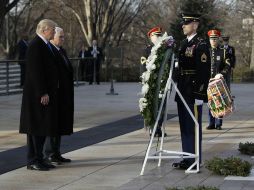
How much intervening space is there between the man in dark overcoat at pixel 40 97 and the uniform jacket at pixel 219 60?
4.77 m

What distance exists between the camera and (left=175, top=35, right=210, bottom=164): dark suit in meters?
8.56

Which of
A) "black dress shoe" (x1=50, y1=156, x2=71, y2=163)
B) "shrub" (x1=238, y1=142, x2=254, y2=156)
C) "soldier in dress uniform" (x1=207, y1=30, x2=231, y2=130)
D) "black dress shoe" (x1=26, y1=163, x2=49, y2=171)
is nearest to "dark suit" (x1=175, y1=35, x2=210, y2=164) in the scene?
"shrub" (x1=238, y1=142, x2=254, y2=156)

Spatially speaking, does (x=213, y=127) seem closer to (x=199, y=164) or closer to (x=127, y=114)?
(x=127, y=114)

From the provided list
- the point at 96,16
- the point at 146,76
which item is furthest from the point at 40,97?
the point at 96,16

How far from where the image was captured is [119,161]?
9.60 metres

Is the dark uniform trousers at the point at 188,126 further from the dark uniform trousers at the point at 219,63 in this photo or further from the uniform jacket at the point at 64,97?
the dark uniform trousers at the point at 219,63

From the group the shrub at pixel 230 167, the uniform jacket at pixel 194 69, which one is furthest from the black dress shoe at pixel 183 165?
the uniform jacket at pixel 194 69

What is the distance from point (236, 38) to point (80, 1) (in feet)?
67.8

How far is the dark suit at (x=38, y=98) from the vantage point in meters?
8.79

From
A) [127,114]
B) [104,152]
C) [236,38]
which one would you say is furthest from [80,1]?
[104,152]

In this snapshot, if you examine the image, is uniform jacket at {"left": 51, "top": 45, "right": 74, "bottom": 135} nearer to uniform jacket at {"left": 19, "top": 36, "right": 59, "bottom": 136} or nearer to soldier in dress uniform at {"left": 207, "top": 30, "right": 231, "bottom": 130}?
uniform jacket at {"left": 19, "top": 36, "right": 59, "bottom": 136}

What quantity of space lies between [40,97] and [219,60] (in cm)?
534

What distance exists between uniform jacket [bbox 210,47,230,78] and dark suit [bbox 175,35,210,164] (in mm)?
4222

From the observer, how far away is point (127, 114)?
54.1 ft
